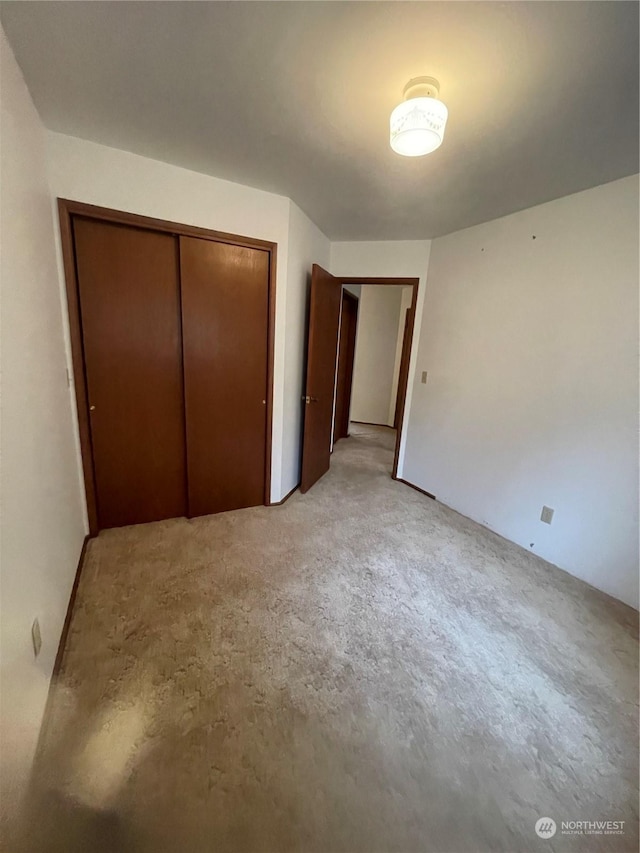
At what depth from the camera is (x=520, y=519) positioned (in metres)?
2.38

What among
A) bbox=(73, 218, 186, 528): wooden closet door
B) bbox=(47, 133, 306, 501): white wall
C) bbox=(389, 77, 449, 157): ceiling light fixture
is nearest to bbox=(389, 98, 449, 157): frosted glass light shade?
bbox=(389, 77, 449, 157): ceiling light fixture

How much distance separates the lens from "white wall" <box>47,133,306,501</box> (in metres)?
1.75

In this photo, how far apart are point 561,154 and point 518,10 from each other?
35.6 inches

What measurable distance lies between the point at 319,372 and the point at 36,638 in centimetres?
242

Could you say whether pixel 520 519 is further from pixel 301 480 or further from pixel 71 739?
pixel 71 739

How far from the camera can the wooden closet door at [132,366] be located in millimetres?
1974

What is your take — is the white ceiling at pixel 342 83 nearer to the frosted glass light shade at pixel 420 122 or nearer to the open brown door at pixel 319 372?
the frosted glass light shade at pixel 420 122

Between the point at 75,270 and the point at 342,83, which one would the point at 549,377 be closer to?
the point at 342,83

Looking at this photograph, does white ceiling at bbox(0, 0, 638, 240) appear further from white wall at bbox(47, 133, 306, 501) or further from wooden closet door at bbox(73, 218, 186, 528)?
wooden closet door at bbox(73, 218, 186, 528)

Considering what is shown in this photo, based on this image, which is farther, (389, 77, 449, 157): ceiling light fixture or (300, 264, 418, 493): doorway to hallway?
(300, 264, 418, 493): doorway to hallway

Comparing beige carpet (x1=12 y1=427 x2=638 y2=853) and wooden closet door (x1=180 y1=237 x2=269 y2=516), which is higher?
wooden closet door (x1=180 y1=237 x2=269 y2=516)

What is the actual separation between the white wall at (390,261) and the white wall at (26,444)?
7.57 feet

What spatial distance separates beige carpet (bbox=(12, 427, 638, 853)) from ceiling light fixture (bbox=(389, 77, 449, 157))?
2.12m

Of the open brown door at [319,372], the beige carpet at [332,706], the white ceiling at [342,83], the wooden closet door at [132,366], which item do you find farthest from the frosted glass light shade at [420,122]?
the beige carpet at [332,706]
